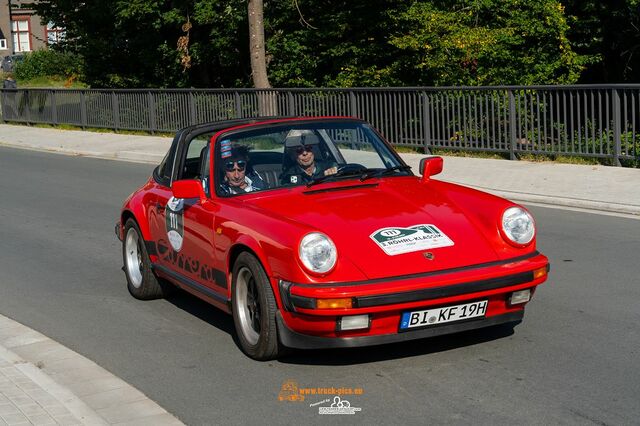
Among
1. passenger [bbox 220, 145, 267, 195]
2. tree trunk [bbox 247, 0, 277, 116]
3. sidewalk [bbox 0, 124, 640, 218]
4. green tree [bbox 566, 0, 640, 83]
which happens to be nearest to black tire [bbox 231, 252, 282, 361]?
passenger [bbox 220, 145, 267, 195]

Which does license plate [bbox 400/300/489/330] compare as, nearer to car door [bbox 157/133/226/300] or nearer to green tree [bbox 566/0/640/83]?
car door [bbox 157/133/226/300]

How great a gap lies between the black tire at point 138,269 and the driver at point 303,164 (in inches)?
70.2

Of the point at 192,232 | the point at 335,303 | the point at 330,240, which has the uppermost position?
the point at 330,240

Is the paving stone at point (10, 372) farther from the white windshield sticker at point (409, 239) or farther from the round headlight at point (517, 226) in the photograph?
the round headlight at point (517, 226)

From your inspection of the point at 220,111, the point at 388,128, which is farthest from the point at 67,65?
the point at 388,128

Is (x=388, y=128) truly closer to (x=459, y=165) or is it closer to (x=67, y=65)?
(x=459, y=165)

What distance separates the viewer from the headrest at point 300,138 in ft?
25.1

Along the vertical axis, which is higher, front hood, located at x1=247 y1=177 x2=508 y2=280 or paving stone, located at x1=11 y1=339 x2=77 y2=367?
front hood, located at x1=247 y1=177 x2=508 y2=280

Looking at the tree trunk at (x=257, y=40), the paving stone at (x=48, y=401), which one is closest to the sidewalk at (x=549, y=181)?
the tree trunk at (x=257, y=40)

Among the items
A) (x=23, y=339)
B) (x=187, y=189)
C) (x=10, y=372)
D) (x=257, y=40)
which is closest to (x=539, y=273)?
(x=187, y=189)

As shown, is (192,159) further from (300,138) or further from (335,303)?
(335,303)

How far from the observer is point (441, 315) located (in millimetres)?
6203

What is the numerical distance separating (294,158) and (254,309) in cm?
133

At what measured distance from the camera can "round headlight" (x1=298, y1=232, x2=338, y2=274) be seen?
613 cm
